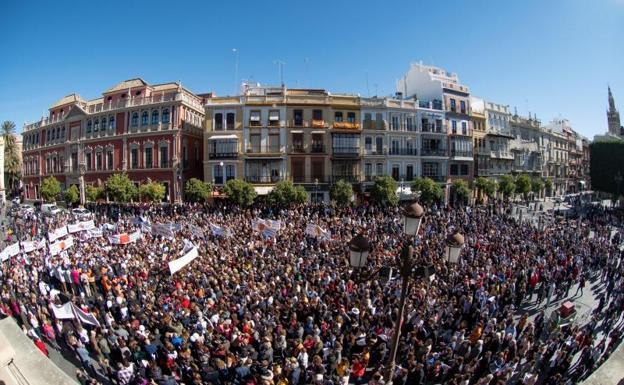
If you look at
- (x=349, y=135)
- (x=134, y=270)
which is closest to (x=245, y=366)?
(x=134, y=270)

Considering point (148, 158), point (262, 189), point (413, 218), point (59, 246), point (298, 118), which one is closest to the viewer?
point (413, 218)

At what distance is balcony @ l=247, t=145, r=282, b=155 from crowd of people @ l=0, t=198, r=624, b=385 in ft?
57.9

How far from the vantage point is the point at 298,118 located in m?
37.8

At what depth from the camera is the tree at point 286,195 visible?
102 ft

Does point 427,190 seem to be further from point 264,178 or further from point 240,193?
point 240,193

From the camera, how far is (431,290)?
42.8ft

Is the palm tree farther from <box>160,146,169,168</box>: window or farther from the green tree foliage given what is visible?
the green tree foliage

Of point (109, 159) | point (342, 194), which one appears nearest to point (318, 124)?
point (342, 194)

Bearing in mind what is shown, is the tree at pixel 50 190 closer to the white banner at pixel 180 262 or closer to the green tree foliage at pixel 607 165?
the white banner at pixel 180 262

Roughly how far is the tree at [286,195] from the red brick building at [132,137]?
12.5m

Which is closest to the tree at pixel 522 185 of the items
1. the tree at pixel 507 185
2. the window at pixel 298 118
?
the tree at pixel 507 185

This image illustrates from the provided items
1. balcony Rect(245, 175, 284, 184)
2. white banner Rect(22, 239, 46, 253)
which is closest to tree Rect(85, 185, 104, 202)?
balcony Rect(245, 175, 284, 184)

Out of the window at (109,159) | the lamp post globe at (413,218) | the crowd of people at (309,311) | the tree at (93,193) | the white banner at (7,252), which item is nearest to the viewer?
the lamp post globe at (413,218)

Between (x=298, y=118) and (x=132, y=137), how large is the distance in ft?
61.9
